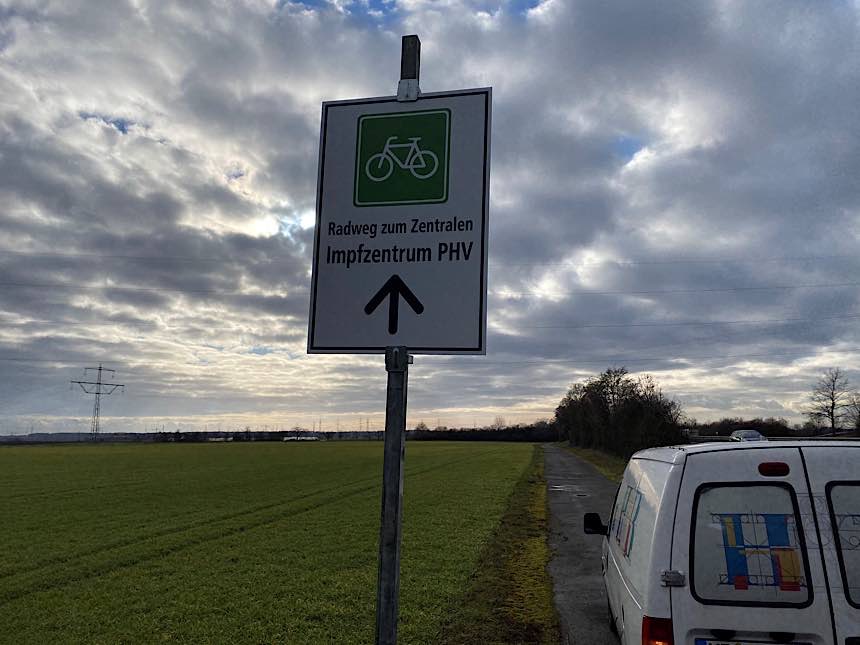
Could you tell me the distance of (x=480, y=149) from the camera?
125 inches

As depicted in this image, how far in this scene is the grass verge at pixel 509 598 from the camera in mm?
7453

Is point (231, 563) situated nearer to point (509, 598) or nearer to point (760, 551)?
point (509, 598)

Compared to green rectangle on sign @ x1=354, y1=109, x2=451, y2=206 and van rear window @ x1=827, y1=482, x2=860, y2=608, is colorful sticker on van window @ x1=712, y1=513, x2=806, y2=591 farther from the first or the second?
green rectangle on sign @ x1=354, y1=109, x2=451, y2=206

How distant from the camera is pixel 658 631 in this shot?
338 centimetres

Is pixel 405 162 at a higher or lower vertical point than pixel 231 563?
higher

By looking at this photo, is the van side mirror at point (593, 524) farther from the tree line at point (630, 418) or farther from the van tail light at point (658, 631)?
the tree line at point (630, 418)

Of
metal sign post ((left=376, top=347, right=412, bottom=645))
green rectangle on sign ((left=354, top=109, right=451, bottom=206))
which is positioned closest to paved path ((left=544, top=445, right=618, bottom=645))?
metal sign post ((left=376, top=347, right=412, bottom=645))

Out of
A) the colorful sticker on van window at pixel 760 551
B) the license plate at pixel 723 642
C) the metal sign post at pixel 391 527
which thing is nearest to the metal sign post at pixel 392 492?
the metal sign post at pixel 391 527

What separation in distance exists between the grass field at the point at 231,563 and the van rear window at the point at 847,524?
5.25 metres

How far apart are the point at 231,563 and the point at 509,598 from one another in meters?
6.08

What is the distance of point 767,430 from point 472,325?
27.1m

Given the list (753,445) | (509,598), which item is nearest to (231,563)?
(509,598)

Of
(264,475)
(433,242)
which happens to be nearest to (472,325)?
(433,242)

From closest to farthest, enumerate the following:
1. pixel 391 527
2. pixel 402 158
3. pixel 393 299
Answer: pixel 391 527 → pixel 393 299 → pixel 402 158
